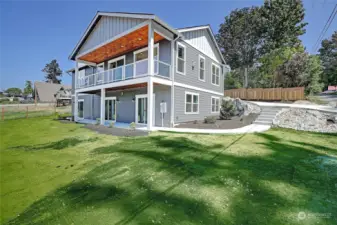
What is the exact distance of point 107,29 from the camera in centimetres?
1238

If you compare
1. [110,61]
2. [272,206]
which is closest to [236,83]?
[110,61]

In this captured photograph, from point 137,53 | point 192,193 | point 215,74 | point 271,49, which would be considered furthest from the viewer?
point 271,49

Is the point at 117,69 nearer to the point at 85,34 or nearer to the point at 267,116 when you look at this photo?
the point at 85,34

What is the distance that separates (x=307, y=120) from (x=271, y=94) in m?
12.0

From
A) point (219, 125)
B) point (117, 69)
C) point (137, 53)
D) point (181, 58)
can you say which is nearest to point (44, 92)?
point (117, 69)

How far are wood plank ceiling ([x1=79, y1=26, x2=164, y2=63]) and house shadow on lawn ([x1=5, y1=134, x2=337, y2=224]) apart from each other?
27.5ft

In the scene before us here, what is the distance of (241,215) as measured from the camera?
2.45 metres

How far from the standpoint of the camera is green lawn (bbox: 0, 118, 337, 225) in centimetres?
251

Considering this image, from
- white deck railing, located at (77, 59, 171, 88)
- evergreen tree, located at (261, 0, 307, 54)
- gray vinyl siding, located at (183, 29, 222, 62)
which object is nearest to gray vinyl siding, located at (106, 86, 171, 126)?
white deck railing, located at (77, 59, 171, 88)

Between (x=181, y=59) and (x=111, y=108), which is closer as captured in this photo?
(x=181, y=59)

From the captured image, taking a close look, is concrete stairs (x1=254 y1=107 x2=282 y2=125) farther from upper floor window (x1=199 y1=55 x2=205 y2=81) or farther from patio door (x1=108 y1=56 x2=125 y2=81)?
patio door (x1=108 y1=56 x2=125 y2=81)

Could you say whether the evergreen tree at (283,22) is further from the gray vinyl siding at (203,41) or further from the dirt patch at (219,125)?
the dirt patch at (219,125)

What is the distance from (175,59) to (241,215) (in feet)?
32.9

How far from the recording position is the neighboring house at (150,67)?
10.2 m
